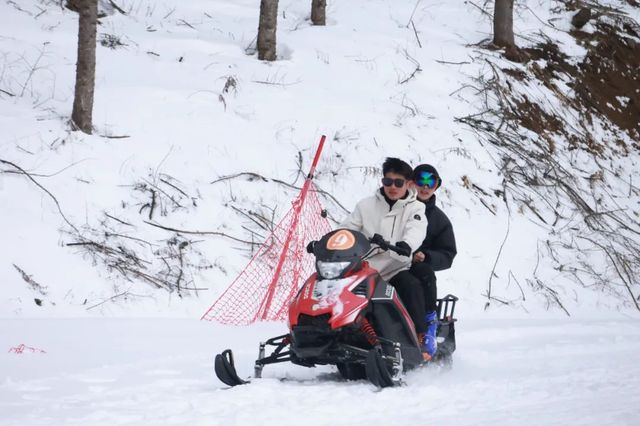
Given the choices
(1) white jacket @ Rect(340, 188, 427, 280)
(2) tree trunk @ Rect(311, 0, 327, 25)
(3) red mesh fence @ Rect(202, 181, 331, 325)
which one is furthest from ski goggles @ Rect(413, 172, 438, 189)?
(2) tree trunk @ Rect(311, 0, 327, 25)

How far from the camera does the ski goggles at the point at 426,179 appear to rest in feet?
26.0

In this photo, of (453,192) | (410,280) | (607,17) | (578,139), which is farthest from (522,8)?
(410,280)

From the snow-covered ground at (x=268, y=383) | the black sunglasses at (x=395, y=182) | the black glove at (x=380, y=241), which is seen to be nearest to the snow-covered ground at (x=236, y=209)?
the snow-covered ground at (x=268, y=383)

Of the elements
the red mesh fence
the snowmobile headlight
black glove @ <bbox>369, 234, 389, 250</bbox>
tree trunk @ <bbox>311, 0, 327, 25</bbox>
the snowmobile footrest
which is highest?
black glove @ <bbox>369, 234, 389, 250</bbox>

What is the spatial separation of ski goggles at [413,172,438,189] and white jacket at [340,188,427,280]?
574mm

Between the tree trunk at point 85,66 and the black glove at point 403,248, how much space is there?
5.67 meters

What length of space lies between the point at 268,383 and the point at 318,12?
12.0 meters

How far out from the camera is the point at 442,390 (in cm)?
627

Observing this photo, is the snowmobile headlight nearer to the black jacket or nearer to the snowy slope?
the black jacket

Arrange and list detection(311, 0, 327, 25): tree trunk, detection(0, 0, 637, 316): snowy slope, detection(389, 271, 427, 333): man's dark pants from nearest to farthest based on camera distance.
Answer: detection(389, 271, 427, 333): man's dark pants, detection(0, 0, 637, 316): snowy slope, detection(311, 0, 327, 25): tree trunk

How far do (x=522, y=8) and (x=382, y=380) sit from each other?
1576cm

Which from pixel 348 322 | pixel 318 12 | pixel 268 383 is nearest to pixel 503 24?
pixel 318 12

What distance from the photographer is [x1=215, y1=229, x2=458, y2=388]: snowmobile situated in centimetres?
625

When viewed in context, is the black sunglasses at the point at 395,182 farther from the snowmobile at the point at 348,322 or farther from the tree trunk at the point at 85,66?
the tree trunk at the point at 85,66
